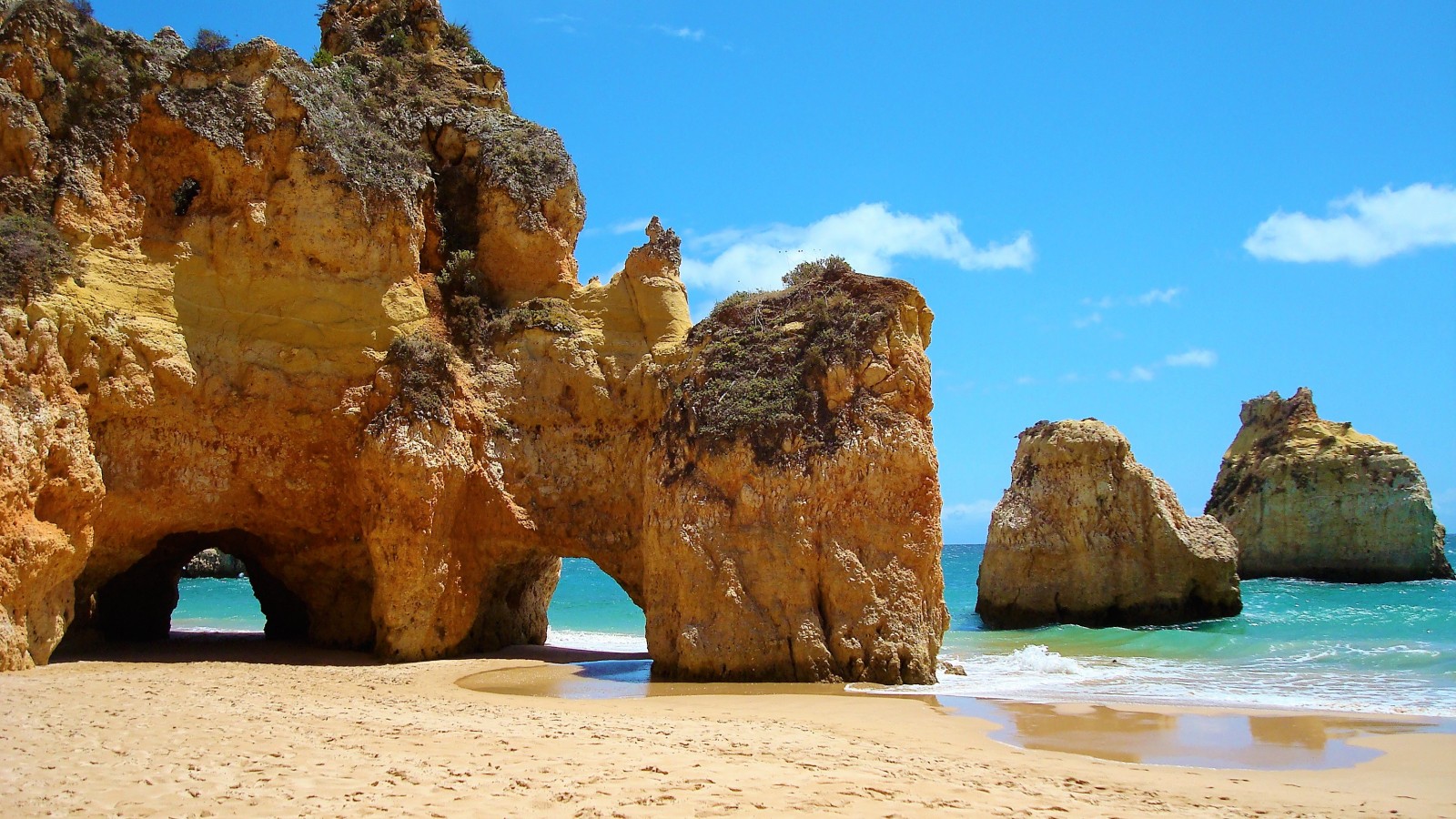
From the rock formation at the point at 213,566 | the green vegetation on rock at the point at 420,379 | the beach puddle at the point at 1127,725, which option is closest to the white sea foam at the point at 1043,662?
the beach puddle at the point at 1127,725

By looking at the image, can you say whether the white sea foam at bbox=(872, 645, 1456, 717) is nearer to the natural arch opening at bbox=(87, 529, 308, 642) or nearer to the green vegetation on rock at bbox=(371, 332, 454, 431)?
the green vegetation on rock at bbox=(371, 332, 454, 431)

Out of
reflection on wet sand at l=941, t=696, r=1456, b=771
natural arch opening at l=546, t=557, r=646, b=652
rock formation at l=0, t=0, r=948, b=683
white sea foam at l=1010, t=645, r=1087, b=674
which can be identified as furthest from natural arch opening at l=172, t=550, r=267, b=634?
reflection on wet sand at l=941, t=696, r=1456, b=771

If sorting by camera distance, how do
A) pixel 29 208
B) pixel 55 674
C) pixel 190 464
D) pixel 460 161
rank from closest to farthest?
pixel 55 674 < pixel 29 208 < pixel 190 464 < pixel 460 161

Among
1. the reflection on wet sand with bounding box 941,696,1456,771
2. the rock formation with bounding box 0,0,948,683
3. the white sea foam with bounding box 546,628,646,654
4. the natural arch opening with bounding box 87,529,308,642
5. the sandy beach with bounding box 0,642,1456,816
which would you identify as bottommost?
the white sea foam with bounding box 546,628,646,654

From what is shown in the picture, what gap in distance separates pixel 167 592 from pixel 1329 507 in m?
40.1

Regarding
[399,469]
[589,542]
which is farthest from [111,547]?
[589,542]

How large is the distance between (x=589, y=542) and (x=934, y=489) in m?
5.01

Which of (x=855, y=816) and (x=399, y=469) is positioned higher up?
(x=399, y=469)

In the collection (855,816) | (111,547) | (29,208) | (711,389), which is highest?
(29,208)

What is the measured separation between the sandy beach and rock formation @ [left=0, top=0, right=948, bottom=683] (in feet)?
7.30

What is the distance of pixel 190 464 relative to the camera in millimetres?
13625

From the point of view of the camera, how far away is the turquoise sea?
13273 millimetres

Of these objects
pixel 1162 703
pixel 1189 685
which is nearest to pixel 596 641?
pixel 1189 685

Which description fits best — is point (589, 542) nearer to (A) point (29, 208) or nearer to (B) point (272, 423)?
(B) point (272, 423)
